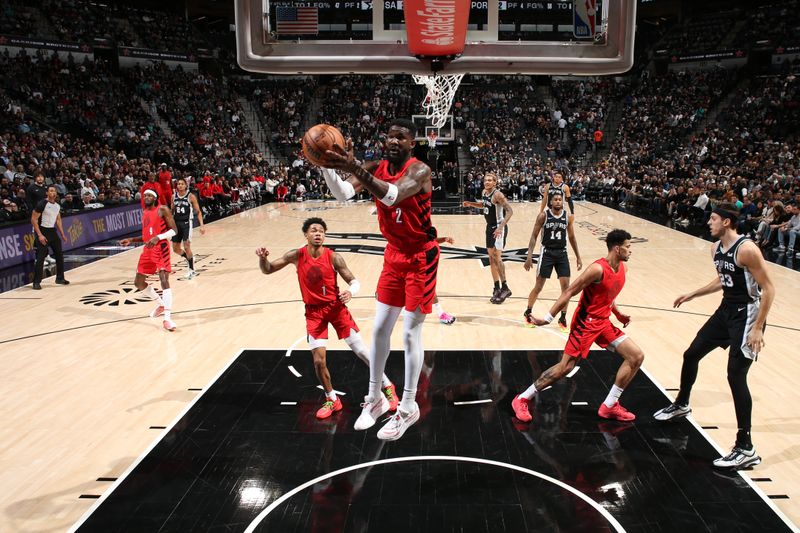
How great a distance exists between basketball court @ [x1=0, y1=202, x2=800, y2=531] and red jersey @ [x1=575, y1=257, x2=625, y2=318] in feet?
2.99

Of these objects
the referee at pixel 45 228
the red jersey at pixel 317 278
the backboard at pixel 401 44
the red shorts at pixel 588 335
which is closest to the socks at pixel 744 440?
the red shorts at pixel 588 335

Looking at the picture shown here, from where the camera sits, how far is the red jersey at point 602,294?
16.1ft

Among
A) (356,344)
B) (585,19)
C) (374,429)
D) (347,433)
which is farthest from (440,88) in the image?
(347,433)

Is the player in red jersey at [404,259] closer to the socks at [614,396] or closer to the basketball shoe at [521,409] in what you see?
the basketball shoe at [521,409]

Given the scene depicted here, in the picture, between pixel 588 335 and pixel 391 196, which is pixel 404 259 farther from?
pixel 588 335

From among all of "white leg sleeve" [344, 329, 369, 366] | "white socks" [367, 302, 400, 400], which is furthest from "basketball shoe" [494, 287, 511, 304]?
"white socks" [367, 302, 400, 400]

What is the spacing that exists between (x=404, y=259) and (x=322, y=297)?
1239 mm

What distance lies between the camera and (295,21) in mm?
6184

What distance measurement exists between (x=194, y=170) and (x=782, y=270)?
830 inches

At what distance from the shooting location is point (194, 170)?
25.5 m

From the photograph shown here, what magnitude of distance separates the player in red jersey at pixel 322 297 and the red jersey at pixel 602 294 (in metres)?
1.72

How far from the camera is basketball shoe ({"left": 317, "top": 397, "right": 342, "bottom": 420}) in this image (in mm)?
5168

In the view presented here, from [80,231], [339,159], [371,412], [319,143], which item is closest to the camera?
[339,159]

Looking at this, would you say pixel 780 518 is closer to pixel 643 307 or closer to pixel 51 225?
pixel 643 307
